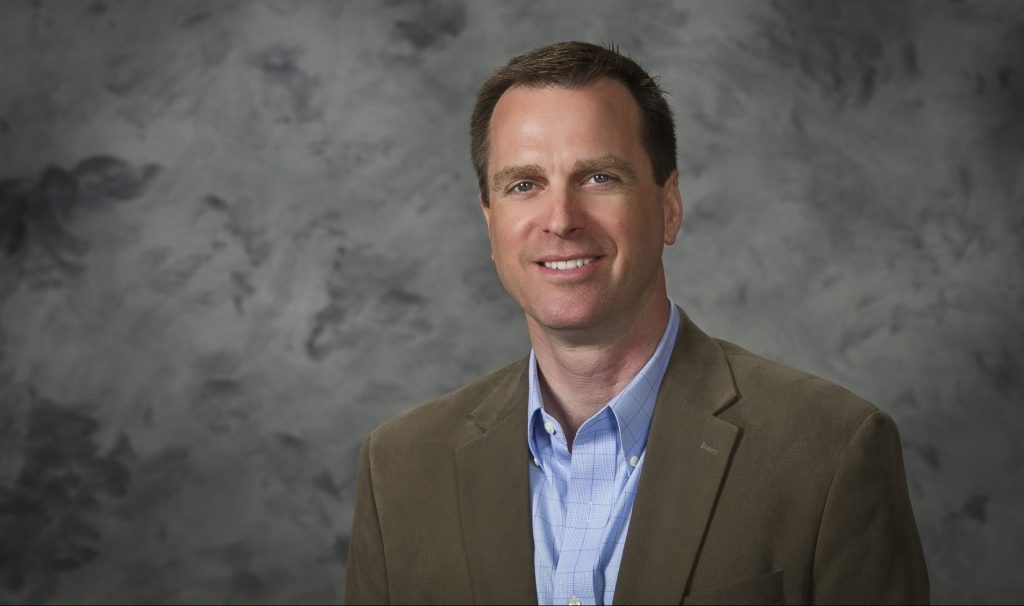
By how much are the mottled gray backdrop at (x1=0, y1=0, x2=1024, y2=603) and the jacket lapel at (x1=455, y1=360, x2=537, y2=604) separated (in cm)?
199

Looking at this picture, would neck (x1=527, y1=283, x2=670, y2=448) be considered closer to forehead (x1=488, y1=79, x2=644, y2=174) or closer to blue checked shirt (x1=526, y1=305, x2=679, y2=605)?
blue checked shirt (x1=526, y1=305, x2=679, y2=605)

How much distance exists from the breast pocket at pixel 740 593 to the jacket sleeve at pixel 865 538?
10cm

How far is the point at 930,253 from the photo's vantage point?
4.58 m

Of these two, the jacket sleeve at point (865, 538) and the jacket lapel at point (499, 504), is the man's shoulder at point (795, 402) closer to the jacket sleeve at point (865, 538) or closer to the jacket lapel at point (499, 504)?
the jacket sleeve at point (865, 538)

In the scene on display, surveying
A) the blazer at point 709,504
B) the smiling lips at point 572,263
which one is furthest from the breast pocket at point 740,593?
the smiling lips at point 572,263

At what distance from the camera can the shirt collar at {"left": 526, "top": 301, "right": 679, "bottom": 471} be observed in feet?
8.63

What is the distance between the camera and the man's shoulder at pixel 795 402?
8.23ft

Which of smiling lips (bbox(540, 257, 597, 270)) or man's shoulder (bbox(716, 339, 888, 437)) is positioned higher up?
smiling lips (bbox(540, 257, 597, 270))

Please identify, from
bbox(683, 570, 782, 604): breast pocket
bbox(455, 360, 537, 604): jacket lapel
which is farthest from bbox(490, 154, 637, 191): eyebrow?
bbox(683, 570, 782, 604): breast pocket

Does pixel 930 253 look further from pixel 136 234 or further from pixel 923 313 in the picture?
pixel 136 234

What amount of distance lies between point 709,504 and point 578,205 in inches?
26.7

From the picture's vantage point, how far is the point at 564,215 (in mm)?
2596

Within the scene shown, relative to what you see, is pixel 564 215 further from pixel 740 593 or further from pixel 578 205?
pixel 740 593

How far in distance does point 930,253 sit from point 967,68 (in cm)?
70
